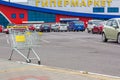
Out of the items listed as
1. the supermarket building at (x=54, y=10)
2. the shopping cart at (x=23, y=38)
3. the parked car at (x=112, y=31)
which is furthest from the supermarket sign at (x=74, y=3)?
the shopping cart at (x=23, y=38)

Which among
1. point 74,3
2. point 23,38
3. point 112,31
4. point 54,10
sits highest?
point 74,3

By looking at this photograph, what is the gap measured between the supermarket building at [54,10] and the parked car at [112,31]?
65611 mm

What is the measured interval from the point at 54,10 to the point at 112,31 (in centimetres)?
6820

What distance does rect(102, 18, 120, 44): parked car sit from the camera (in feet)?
81.8

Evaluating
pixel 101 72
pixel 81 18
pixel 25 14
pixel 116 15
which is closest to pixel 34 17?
pixel 25 14

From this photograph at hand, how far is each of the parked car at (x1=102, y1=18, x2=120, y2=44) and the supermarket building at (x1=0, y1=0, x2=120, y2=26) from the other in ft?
215

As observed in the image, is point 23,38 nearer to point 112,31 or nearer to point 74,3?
point 112,31

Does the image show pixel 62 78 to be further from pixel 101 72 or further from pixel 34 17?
pixel 34 17

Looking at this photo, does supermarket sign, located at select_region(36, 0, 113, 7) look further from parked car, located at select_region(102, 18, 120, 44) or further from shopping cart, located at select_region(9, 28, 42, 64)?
shopping cart, located at select_region(9, 28, 42, 64)

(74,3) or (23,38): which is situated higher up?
(74,3)

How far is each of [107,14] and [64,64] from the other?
78530mm

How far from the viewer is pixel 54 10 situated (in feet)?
307

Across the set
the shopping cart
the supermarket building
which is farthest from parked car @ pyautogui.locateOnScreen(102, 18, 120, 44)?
the supermarket building

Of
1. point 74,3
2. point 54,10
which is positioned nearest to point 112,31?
point 54,10
